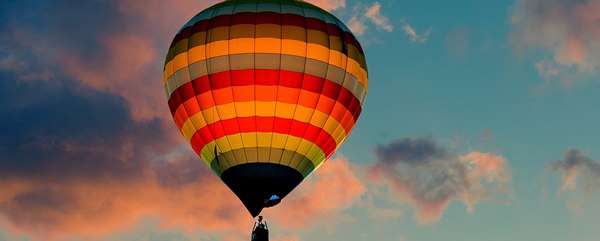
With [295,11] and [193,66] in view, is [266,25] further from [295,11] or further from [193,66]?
[193,66]

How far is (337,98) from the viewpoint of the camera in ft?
60.6

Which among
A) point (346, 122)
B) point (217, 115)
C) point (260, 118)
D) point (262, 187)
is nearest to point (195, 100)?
point (217, 115)

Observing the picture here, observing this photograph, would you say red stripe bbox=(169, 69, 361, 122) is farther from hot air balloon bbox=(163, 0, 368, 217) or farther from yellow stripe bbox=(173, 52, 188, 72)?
yellow stripe bbox=(173, 52, 188, 72)

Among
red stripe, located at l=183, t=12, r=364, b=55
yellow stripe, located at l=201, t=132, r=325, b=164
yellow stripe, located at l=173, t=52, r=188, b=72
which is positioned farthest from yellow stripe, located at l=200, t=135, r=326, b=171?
red stripe, located at l=183, t=12, r=364, b=55

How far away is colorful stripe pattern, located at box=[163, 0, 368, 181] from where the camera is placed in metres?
17.8

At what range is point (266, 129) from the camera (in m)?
17.7

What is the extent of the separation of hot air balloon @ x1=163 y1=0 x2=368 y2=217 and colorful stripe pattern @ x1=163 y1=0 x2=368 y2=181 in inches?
1.1

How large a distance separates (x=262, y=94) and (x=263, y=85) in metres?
0.24

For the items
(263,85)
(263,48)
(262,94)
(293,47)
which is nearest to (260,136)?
(262,94)

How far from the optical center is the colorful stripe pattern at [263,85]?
17.8 meters

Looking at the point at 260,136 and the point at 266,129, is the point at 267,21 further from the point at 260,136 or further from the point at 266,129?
the point at 260,136

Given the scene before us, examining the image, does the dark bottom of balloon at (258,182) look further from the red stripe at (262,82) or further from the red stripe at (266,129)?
the red stripe at (262,82)

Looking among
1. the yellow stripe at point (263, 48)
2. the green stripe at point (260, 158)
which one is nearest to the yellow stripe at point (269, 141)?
the green stripe at point (260, 158)

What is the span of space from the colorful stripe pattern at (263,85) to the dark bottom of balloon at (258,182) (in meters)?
0.17
